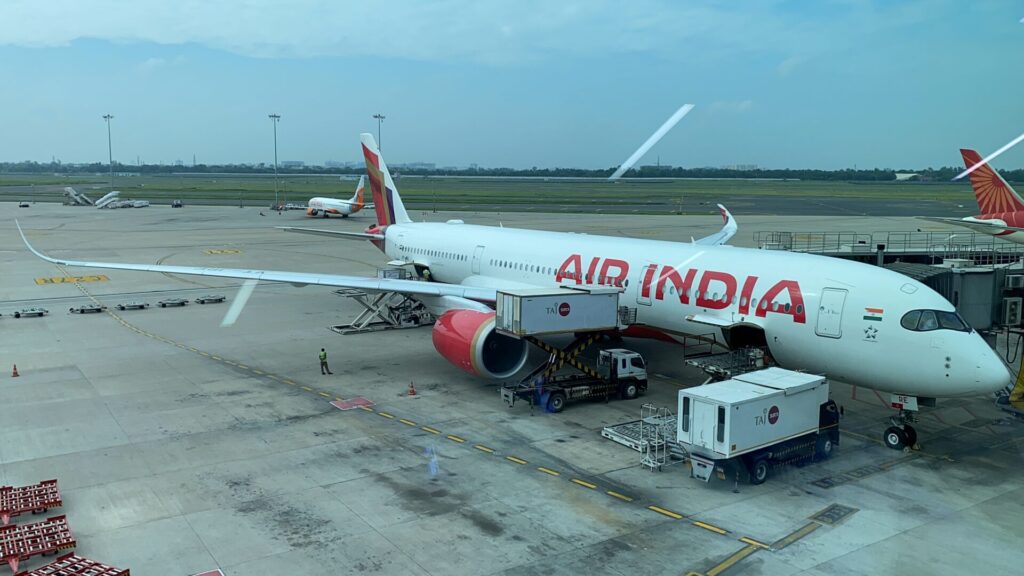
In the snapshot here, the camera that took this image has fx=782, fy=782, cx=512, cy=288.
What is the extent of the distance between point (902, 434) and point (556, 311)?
26.6ft

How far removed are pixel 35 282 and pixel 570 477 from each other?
1442 inches

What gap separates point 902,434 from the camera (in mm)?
16750

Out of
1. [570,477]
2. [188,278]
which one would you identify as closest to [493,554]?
[570,477]

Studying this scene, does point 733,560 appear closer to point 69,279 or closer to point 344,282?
point 344,282

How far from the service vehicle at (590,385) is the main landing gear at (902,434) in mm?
6100

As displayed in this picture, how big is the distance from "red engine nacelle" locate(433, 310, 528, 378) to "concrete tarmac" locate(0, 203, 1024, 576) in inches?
33.1

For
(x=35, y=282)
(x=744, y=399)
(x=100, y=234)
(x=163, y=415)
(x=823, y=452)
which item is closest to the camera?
(x=744, y=399)

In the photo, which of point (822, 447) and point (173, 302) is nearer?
point (822, 447)

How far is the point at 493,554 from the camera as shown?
1182 cm

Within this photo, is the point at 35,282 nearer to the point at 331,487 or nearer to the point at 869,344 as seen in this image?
the point at 331,487

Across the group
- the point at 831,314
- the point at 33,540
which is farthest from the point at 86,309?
the point at 831,314

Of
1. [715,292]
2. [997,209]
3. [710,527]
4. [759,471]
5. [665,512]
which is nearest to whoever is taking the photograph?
[710,527]

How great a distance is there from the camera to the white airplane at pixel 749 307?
1609cm

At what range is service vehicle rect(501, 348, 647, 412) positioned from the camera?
19453mm
